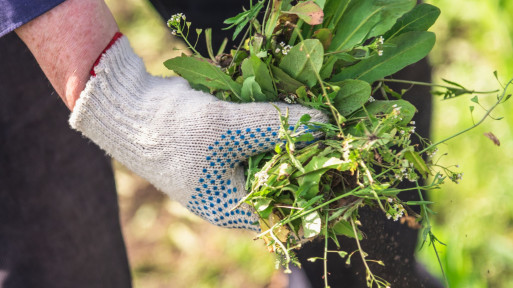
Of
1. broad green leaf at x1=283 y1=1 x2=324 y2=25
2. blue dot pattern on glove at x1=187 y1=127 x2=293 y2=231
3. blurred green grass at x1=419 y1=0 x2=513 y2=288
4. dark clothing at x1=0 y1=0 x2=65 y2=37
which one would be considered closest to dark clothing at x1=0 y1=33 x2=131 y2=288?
dark clothing at x1=0 y1=0 x2=65 y2=37

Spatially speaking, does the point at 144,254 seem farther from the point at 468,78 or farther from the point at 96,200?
the point at 468,78

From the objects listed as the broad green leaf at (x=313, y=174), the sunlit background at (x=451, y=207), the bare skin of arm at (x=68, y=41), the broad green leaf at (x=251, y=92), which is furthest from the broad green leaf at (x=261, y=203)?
the sunlit background at (x=451, y=207)

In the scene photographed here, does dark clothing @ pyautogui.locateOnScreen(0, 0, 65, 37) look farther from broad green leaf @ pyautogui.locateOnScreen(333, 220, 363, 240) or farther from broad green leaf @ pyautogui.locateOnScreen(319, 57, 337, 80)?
broad green leaf @ pyautogui.locateOnScreen(333, 220, 363, 240)

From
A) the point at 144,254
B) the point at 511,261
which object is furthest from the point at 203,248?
the point at 511,261

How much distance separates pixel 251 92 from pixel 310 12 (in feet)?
0.60

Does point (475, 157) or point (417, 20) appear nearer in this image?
point (417, 20)

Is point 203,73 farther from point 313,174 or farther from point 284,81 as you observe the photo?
point 313,174

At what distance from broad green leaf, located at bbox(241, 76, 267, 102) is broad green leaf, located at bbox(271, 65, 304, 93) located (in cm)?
4

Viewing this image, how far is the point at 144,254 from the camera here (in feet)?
7.54

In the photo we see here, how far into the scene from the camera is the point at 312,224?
82 centimetres

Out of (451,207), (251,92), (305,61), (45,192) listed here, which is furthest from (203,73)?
(451,207)

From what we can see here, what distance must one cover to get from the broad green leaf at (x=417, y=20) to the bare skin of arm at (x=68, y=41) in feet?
1.85

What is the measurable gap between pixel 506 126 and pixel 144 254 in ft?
5.16

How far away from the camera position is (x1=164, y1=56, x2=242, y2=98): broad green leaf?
3.04 ft
